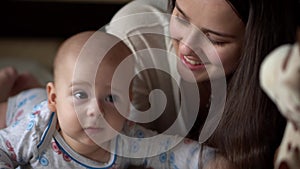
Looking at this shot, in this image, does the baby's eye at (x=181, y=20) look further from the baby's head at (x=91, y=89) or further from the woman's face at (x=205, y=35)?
the baby's head at (x=91, y=89)

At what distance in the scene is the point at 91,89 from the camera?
93 centimetres

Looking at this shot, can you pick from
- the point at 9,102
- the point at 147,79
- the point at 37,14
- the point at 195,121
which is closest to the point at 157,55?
the point at 147,79

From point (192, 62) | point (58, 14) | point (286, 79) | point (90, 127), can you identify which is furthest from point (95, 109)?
point (58, 14)

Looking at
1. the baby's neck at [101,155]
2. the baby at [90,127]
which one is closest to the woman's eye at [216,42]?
the baby at [90,127]

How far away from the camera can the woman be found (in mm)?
912

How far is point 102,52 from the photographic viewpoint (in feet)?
3.10

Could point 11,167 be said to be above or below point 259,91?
below

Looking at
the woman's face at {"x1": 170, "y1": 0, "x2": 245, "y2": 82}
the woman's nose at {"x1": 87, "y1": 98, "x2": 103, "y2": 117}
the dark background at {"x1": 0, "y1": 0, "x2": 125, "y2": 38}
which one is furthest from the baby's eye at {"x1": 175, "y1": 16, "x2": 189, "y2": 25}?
the dark background at {"x1": 0, "y1": 0, "x2": 125, "y2": 38}

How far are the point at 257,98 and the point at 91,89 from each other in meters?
0.28

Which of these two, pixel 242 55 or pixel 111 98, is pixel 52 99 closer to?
pixel 111 98

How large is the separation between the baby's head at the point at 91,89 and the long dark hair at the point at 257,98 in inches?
8.0

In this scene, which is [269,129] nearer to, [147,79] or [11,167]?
[147,79]

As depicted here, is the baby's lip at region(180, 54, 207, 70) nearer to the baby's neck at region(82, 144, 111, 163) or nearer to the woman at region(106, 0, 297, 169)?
the woman at region(106, 0, 297, 169)

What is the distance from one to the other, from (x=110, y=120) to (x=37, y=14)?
1179 mm
